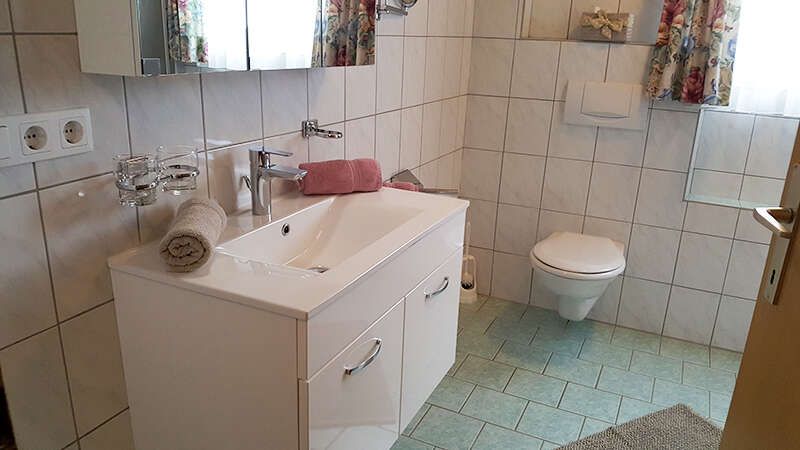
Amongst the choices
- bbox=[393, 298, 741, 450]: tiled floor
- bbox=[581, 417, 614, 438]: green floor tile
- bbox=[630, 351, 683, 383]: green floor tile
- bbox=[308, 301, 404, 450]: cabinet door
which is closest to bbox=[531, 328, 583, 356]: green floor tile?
bbox=[393, 298, 741, 450]: tiled floor

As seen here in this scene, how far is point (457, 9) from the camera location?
2.86 metres

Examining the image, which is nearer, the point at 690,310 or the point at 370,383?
the point at 370,383

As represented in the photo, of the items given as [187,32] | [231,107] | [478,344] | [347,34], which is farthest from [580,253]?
[187,32]

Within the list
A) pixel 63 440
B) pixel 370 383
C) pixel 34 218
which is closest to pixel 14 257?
pixel 34 218

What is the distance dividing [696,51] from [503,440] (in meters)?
1.73

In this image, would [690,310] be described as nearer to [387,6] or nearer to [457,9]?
[457,9]

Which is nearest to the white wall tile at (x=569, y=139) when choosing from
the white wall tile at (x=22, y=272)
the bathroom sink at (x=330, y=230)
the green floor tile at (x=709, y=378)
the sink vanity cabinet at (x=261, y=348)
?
the green floor tile at (x=709, y=378)

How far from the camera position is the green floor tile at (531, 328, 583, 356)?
2.87m

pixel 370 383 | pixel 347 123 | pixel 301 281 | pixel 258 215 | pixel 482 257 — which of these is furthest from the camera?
pixel 482 257

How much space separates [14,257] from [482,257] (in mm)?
2514

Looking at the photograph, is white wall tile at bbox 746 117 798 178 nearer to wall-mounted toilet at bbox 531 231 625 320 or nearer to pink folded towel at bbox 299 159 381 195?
wall-mounted toilet at bbox 531 231 625 320

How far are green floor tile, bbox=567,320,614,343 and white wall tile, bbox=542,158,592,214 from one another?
565 millimetres

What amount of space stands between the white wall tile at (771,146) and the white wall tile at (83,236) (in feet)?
8.25

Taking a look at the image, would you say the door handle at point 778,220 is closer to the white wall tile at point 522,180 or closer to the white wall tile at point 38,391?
the white wall tile at point 38,391
